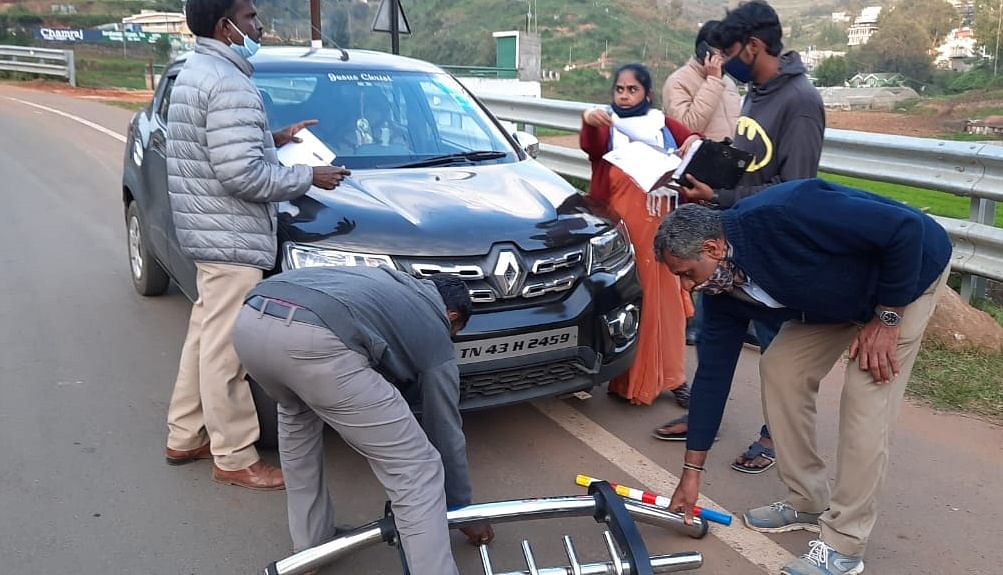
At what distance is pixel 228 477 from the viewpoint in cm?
369

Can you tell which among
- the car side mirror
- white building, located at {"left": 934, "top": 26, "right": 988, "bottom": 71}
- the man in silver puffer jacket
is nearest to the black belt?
the man in silver puffer jacket

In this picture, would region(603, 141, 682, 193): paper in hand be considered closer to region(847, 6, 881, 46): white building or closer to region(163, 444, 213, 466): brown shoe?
region(163, 444, 213, 466): brown shoe

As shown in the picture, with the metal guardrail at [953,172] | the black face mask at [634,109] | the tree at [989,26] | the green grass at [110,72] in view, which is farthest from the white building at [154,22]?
the black face mask at [634,109]

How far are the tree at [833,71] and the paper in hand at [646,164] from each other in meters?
20.3

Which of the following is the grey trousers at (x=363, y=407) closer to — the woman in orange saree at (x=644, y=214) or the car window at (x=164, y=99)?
the woman in orange saree at (x=644, y=214)

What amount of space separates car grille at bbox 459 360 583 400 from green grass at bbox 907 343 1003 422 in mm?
2116

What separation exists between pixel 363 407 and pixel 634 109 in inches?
93.0

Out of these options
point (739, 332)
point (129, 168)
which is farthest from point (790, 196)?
point (129, 168)

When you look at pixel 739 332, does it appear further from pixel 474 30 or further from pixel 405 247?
pixel 474 30

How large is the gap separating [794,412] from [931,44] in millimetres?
25011

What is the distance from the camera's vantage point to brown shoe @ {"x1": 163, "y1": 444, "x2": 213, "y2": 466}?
3859 mm

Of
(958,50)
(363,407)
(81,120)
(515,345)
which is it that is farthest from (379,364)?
(958,50)

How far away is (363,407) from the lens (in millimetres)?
2537

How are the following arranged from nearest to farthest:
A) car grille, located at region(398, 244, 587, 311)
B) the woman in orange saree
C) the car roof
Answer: car grille, located at region(398, 244, 587, 311)
the woman in orange saree
the car roof
